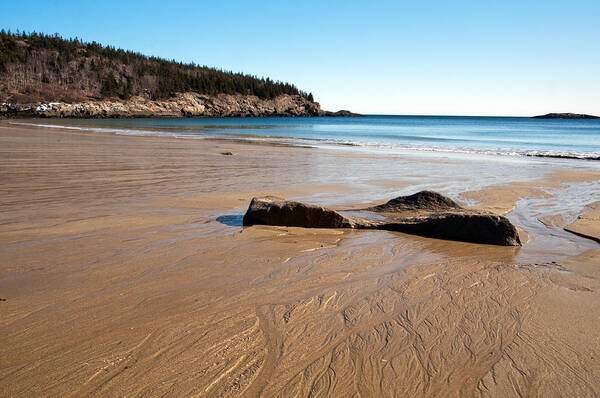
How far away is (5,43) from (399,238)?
10415cm

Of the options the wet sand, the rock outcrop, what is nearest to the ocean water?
the rock outcrop

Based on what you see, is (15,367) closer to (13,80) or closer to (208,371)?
(208,371)

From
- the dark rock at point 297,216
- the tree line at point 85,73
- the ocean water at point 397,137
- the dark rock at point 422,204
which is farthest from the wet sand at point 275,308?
the tree line at point 85,73

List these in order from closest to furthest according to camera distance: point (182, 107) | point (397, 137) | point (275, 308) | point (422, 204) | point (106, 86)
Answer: point (275, 308), point (422, 204), point (397, 137), point (106, 86), point (182, 107)

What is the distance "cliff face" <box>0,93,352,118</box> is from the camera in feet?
207

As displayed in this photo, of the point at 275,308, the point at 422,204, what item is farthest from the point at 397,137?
the point at 275,308

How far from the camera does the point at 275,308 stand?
9.37 feet

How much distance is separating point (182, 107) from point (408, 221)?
9325cm

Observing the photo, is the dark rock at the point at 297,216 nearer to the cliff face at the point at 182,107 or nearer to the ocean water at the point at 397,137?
the ocean water at the point at 397,137

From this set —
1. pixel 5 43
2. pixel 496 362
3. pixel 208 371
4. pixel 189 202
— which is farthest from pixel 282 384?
pixel 5 43

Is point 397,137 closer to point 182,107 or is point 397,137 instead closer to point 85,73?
point 182,107

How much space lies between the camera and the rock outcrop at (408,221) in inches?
184

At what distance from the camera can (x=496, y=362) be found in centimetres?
229

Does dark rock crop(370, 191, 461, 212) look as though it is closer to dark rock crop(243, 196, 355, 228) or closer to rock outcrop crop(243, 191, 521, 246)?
rock outcrop crop(243, 191, 521, 246)
